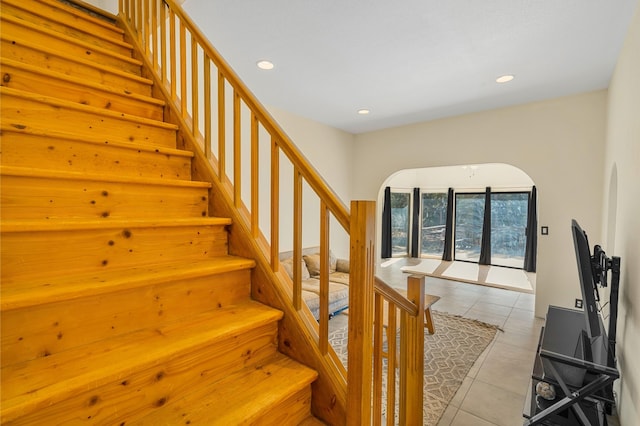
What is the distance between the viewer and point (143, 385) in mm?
938

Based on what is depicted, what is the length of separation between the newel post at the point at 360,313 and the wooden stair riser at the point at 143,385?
423 mm

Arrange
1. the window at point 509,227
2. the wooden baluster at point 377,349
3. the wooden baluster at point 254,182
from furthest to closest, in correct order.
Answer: the window at point 509,227 → the wooden baluster at point 254,182 → the wooden baluster at point 377,349

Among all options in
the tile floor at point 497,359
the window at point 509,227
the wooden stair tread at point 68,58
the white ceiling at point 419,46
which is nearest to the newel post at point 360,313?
the tile floor at point 497,359

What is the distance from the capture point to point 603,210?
11.1ft

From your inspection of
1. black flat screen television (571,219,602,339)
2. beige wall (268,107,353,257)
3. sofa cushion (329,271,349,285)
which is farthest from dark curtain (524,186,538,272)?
black flat screen television (571,219,602,339)

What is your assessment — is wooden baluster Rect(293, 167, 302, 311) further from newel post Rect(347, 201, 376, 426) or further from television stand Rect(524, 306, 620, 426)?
television stand Rect(524, 306, 620, 426)

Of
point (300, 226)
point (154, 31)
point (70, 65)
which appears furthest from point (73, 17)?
point (300, 226)

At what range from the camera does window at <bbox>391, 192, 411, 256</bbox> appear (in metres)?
8.81

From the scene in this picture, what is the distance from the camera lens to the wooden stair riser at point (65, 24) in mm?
1928

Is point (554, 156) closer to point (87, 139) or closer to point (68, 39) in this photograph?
point (87, 139)

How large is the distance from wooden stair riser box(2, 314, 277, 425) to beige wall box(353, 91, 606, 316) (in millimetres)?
4148

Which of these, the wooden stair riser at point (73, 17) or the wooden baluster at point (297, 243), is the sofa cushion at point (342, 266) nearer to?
the wooden baluster at point (297, 243)

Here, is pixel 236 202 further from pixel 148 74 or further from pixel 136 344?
pixel 148 74

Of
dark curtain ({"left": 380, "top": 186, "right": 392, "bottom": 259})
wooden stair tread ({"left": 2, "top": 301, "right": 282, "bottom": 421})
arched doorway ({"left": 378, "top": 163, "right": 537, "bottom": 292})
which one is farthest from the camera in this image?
dark curtain ({"left": 380, "top": 186, "right": 392, "bottom": 259})
